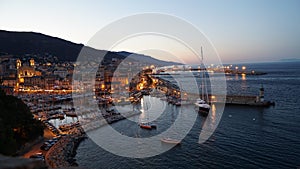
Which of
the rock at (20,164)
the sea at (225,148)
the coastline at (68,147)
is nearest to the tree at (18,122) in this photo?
the coastline at (68,147)

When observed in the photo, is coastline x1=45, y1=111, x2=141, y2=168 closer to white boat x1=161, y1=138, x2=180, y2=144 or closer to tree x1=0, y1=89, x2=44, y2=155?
tree x1=0, y1=89, x2=44, y2=155

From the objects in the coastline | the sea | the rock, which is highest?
the rock

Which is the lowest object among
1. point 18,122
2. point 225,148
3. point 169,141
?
point 225,148

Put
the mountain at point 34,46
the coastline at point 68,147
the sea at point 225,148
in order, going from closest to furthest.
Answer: the coastline at point 68,147
the sea at point 225,148
the mountain at point 34,46

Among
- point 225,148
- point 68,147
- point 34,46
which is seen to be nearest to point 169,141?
point 225,148

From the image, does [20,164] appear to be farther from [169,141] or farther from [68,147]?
[169,141]

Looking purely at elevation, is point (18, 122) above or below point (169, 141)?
above

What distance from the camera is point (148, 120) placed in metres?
11.7

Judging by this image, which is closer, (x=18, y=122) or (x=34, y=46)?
(x=18, y=122)

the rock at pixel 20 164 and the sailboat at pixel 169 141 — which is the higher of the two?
the rock at pixel 20 164

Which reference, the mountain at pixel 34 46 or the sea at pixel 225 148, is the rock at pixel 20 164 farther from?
the mountain at pixel 34 46

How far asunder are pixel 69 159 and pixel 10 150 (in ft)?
5.81

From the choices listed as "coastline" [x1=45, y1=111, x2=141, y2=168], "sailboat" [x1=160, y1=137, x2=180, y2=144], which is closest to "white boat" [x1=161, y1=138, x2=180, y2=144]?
"sailboat" [x1=160, y1=137, x2=180, y2=144]

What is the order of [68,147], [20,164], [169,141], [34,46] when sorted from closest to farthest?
1. [20,164]
2. [68,147]
3. [169,141]
4. [34,46]
